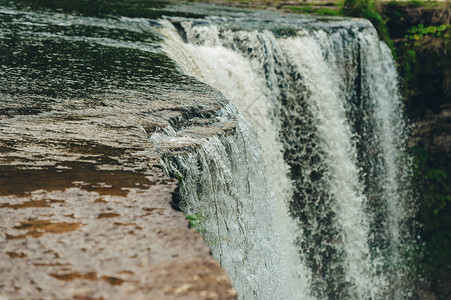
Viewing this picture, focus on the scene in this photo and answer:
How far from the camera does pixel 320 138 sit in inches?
336

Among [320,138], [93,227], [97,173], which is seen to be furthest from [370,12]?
[93,227]

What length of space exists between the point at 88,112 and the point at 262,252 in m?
1.93

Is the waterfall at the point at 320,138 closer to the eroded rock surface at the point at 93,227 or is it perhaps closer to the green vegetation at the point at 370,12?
the green vegetation at the point at 370,12

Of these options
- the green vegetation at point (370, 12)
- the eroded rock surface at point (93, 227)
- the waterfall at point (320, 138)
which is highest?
the green vegetation at point (370, 12)

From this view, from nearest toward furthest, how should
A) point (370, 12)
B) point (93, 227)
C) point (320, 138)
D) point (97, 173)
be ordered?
point (93, 227) < point (97, 173) < point (320, 138) < point (370, 12)

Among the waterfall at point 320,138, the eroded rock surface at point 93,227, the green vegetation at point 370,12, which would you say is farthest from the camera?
the green vegetation at point 370,12

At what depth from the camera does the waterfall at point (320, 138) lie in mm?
7656

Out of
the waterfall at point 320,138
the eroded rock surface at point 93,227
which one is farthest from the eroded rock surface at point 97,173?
the waterfall at point 320,138

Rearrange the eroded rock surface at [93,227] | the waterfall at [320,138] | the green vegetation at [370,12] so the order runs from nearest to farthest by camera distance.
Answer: the eroded rock surface at [93,227] → the waterfall at [320,138] → the green vegetation at [370,12]

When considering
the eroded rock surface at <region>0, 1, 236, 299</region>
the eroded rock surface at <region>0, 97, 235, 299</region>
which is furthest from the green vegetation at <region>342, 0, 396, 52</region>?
the eroded rock surface at <region>0, 97, 235, 299</region>

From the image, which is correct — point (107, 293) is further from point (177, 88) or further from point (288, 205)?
point (288, 205)

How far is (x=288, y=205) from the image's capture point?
25.8ft

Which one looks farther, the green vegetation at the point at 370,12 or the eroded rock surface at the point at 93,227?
the green vegetation at the point at 370,12

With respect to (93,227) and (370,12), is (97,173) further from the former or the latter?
(370,12)
